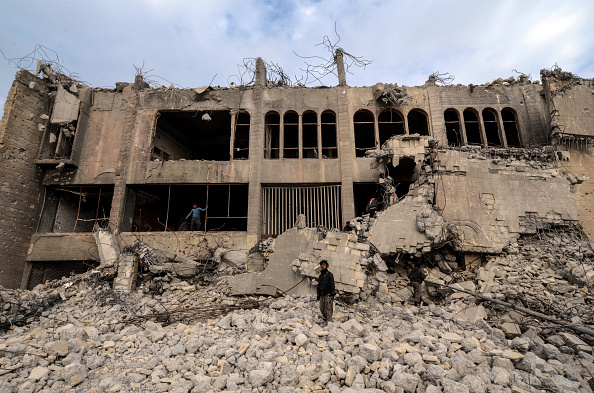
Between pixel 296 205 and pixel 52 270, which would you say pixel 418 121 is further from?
pixel 52 270

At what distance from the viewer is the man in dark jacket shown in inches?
227

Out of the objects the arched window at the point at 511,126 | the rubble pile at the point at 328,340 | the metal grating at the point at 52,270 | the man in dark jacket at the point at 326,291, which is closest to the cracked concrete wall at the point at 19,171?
the metal grating at the point at 52,270

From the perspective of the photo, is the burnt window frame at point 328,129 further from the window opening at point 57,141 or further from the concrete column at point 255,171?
the window opening at point 57,141

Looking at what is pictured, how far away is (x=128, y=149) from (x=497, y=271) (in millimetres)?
13844

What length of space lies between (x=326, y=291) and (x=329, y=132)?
32.9ft

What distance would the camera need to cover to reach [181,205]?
A: 1636 cm

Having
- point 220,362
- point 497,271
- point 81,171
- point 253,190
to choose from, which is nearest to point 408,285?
point 497,271

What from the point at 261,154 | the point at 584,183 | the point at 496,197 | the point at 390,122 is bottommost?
the point at 496,197

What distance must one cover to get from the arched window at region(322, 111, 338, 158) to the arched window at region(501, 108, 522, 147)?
7.06m

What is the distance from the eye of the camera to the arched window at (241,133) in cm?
1319

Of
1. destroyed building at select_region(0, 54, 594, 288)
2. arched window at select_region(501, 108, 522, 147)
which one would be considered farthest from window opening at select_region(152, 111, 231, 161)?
Answer: arched window at select_region(501, 108, 522, 147)

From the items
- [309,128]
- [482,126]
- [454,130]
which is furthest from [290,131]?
[482,126]

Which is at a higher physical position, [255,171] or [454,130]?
[454,130]

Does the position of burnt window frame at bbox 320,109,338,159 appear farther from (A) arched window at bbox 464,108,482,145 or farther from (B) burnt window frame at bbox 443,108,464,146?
(A) arched window at bbox 464,108,482,145
